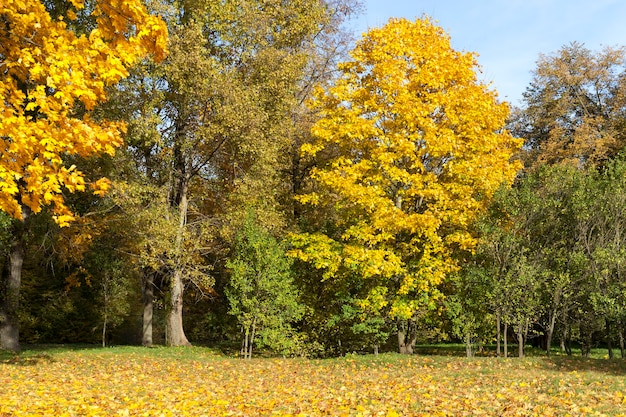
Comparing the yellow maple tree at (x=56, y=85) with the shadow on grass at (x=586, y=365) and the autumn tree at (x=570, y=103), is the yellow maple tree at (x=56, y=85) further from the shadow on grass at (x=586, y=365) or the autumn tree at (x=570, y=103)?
the autumn tree at (x=570, y=103)

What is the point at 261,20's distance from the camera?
1888cm

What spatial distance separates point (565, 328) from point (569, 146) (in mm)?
10385

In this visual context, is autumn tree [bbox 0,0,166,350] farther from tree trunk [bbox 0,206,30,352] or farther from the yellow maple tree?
tree trunk [bbox 0,206,30,352]

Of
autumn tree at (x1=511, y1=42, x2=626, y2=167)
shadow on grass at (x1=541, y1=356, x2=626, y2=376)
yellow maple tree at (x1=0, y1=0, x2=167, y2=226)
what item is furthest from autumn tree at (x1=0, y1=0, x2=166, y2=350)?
autumn tree at (x1=511, y1=42, x2=626, y2=167)

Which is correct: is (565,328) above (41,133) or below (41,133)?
below

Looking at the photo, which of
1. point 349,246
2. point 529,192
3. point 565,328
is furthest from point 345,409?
point 565,328

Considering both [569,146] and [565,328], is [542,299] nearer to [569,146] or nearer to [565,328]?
[565,328]

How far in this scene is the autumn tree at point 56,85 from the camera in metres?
5.25

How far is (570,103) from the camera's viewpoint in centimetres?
2641

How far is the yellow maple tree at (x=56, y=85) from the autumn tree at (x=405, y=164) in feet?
33.3

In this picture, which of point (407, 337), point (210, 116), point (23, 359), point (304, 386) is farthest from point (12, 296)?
point (407, 337)

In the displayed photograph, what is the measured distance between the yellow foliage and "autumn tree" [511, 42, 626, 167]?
9563 mm

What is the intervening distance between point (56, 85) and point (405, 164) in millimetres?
12646

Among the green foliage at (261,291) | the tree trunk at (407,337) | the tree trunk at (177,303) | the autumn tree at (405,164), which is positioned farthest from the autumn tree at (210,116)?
the tree trunk at (407,337)
